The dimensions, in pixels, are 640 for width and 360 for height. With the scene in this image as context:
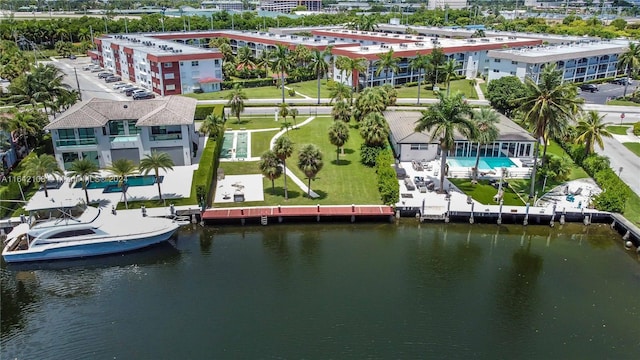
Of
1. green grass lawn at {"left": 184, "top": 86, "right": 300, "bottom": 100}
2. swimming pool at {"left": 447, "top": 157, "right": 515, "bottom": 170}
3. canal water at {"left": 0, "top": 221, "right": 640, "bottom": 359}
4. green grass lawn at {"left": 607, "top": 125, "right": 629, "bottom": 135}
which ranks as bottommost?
canal water at {"left": 0, "top": 221, "right": 640, "bottom": 359}

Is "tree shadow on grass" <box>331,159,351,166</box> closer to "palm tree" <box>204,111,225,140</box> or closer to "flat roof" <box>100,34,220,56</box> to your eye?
"palm tree" <box>204,111,225,140</box>

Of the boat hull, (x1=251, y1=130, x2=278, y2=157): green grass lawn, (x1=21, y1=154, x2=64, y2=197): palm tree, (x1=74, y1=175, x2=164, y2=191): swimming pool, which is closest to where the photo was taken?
the boat hull

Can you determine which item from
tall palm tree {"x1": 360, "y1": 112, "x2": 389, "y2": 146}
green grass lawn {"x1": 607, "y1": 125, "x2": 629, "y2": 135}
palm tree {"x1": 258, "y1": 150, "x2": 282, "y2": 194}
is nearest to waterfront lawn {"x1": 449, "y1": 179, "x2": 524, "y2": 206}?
tall palm tree {"x1": 360, "y1": 112, "x2": 389, "y2": 146}

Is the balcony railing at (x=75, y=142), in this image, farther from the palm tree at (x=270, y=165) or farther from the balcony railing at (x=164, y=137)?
the palm tree at (x=270, y=165)

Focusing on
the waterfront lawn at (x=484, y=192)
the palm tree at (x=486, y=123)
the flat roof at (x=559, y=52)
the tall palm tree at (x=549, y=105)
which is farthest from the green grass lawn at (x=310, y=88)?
the tall palm tree at (x=549, y=105)

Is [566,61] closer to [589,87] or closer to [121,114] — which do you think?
[589,87]

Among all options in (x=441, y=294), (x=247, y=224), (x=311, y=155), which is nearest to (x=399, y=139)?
(x=311, y=155)
